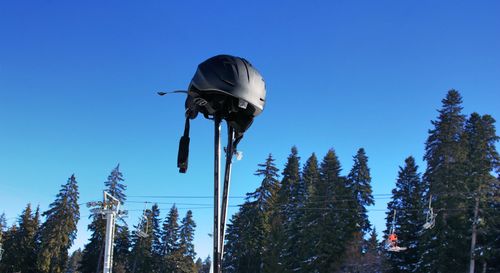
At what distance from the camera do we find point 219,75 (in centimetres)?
284

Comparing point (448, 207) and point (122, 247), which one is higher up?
point (448, 207)

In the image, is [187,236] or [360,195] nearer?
[360,195]

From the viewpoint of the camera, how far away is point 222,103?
2.94 m

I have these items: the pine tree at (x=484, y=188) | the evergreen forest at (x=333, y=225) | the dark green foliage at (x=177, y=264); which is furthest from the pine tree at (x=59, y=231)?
the pine tree at (x=484, y=188)

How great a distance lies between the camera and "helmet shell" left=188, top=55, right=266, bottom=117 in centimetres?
283

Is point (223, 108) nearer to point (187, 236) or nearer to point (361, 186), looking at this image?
point (361, 186)

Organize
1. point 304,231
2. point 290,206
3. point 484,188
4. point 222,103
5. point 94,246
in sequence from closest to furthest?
point 222,103, point 484,188, point 304,231, point 290,206, point 94,246

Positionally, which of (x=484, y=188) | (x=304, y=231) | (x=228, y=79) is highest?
(x=484, y=188)

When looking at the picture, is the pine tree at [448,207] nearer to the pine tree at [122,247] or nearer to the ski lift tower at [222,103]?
the ski lift tower at [222,103]

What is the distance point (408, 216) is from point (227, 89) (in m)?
44.4

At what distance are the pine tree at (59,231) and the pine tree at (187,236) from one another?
13420 millimetres

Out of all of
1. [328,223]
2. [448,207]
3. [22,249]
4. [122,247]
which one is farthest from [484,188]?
[22,249]

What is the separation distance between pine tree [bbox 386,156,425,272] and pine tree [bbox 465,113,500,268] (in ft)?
15.2

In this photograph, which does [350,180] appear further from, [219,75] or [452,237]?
[219,75]
